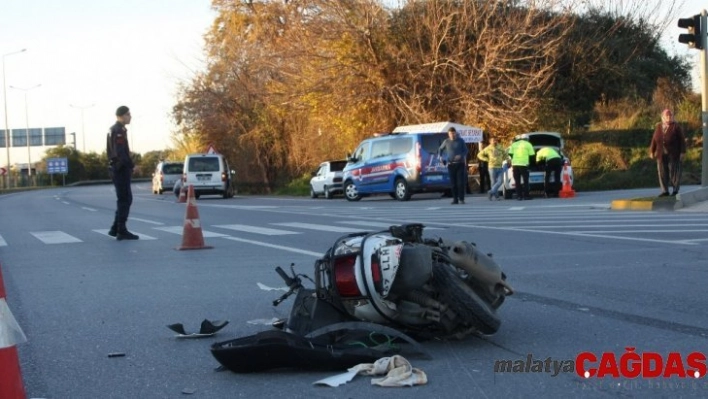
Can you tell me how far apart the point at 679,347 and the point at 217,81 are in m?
43.9

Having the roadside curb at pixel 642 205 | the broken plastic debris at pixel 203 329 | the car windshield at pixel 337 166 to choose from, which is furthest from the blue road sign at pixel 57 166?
the broken plastic debris at pixel 203 329

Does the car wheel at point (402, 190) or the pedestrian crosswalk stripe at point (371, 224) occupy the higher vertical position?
the car wheel at point (402, 190)

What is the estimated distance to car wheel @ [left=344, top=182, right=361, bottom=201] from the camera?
29070 mm

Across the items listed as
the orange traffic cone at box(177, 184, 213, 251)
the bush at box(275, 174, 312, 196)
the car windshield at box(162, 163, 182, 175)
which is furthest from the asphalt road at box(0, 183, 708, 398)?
the car windshield at box(162, 163, 182, 175)

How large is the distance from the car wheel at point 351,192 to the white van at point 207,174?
378 inches

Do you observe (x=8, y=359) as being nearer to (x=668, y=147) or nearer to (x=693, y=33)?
(x=668, y=147)

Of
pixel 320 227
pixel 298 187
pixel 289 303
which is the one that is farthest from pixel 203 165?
pixel 289 303

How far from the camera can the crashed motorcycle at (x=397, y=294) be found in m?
5.63

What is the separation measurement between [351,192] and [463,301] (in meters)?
23.7

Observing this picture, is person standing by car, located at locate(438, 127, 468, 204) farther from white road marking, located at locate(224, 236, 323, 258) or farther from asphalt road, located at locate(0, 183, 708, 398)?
white road marking, located at locate(224, 236, 323, 258)

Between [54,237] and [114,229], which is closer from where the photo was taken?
[114,229]

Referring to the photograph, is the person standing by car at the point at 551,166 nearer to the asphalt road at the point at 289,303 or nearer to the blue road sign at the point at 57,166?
the asphalt road at the point at 289,303

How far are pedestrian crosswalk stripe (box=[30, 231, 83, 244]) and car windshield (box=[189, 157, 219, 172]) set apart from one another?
20.8 meters

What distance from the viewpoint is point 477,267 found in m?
5.93
